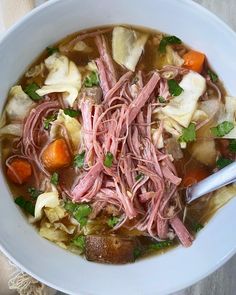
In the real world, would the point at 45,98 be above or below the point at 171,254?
above

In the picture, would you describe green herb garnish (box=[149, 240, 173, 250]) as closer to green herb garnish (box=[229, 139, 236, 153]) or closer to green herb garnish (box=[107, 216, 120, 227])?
green herb garnish (box=[107, 216, 120, 227])

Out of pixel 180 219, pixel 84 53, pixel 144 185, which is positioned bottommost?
pixel 180 219

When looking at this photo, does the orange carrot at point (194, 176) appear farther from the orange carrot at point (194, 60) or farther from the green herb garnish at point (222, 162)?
the orange carrot at point (194, 60)

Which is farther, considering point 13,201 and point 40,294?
point 40,294

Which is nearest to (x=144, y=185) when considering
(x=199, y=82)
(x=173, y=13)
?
(x=199, y=82)

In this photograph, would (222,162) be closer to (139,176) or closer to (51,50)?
(139,176)

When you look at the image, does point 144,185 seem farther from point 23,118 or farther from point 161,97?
point 23,118
